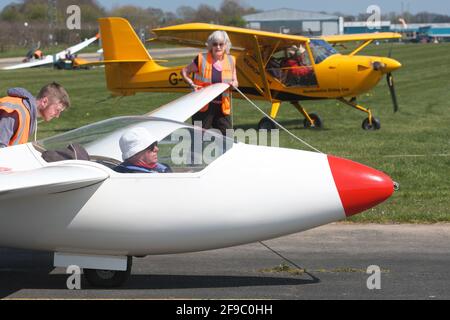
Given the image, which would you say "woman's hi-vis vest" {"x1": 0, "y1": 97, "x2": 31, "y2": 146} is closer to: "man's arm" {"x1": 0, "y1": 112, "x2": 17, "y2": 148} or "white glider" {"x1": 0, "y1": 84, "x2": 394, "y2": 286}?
"man's arm" {"x1": 0, "y1": 112, "x2": 17, "y2": 148}

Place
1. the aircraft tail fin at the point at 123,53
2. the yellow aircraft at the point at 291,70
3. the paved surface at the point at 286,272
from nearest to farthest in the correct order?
the paved surface at the point at 286,272
the yellow aircraft at the point at 291,70
the aircraft tail fin at the point at 123,53

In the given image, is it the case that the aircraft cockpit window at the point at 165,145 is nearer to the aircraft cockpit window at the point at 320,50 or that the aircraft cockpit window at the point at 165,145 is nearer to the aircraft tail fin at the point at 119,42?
the aircraft cockpit window at the point at 320,50

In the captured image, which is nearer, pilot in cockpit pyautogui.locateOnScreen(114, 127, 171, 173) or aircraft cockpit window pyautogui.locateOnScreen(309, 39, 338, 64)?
pilot in cockpit pyautogui.locateOnScreen(114, 127, 171, 173)

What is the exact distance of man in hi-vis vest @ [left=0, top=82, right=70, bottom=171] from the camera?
6754 millimetres

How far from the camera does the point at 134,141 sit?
20.3 feet

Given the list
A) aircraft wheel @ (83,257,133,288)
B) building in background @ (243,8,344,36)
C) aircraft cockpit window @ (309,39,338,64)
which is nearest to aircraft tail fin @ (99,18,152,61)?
aircraft cockpit window @ (309,39,338,64)

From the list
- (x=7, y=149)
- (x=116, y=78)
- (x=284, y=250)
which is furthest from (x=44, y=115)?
(x=116, y=78)

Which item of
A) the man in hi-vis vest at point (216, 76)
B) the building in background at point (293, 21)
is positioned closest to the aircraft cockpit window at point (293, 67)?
the man in hi-vis vest at point (216, 76)

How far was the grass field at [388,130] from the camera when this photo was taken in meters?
9.81

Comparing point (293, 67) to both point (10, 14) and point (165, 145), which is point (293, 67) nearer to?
point (165, 145)

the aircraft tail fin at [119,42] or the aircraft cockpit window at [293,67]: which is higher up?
the aircraft tail fin at [119,42]

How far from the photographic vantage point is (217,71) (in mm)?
10203

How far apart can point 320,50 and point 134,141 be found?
12.2m

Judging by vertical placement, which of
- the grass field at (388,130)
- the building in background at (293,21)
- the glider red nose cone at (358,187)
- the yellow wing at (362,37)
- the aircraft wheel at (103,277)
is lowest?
the building in background at (293,21)
